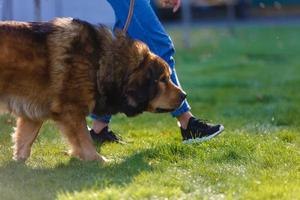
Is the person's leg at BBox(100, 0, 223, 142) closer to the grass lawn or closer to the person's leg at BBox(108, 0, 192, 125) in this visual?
the person's leg at BBox(108, 0, 192, 125)

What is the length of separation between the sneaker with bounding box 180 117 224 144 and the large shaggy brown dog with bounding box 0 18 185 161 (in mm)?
752

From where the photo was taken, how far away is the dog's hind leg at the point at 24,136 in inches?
236

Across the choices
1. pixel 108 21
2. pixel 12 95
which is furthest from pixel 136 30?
pixel 108 21

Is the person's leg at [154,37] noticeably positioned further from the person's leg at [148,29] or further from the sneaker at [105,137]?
the sneaker at [105,137]

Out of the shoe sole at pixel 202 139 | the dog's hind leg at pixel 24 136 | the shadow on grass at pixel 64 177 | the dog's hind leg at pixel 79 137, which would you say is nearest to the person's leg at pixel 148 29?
the shoe sole at pixel 202 139

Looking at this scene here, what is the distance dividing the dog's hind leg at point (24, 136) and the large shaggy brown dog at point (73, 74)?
31cm

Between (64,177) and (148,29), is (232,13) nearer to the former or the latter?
(148,29)

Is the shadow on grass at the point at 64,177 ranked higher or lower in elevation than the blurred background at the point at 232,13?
higher

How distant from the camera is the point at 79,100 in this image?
221 inches

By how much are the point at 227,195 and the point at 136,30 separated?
210cm

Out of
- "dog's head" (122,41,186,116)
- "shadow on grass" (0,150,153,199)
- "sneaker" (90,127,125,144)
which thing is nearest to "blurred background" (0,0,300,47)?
"sneaker" (90,127,125,144)

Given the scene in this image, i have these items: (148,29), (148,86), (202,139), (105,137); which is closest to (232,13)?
(105,137)

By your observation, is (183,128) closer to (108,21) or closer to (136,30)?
(136,30)

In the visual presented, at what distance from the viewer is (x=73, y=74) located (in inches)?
219
